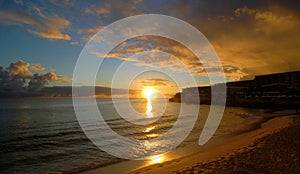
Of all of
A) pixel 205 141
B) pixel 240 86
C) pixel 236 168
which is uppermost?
pixel 240 86

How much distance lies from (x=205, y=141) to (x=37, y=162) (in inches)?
510

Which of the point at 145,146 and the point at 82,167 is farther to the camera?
the point at 145,146

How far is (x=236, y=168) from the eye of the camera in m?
7.64

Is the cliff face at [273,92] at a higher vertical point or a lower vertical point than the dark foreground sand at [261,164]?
higher

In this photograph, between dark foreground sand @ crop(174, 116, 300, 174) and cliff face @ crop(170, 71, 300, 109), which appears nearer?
dark foreground sand @ crop(174, 116, 300, 174)

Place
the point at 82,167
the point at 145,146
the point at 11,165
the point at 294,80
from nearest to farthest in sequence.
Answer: the point at 82,167, the point at 11,165, the point at 145,146, the point at 294,80

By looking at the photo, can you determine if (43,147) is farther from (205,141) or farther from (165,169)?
(205,141)

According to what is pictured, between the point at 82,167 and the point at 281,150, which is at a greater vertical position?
the point at 281,150


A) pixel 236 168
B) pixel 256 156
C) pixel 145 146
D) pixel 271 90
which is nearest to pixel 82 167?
pixel 145 146

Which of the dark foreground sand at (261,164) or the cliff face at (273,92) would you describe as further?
the cliff face at (273,92)

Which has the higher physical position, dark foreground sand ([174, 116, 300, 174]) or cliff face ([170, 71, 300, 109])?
cliff face ([170, 71, 300, 109])

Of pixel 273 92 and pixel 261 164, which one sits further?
pixel 273 92

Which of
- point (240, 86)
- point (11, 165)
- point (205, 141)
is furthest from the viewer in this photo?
point (240, 86)

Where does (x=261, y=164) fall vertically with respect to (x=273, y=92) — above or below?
below
